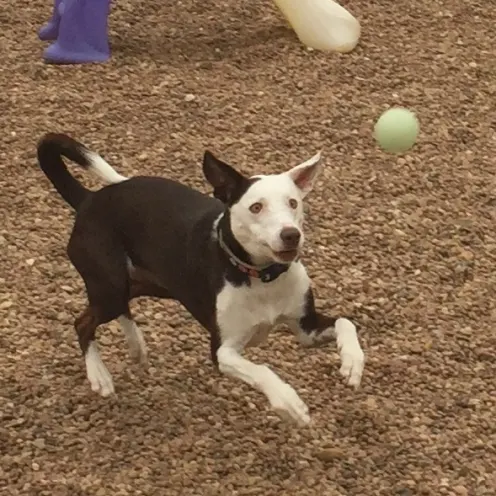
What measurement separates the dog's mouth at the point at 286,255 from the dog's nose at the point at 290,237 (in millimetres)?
18

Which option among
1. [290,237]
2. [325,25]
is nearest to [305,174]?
[290,237]

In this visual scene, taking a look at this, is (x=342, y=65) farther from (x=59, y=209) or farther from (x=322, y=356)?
(x=322, y=356)

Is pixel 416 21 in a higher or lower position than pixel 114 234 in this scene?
lower

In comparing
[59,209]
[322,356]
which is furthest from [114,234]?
[59,209]

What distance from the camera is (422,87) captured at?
481 cm

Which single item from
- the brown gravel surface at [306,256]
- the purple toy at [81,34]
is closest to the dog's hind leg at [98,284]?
the brown gravel surface at [306,256]

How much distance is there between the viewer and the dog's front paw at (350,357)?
2.55 m

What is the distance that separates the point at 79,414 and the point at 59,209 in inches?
45.5

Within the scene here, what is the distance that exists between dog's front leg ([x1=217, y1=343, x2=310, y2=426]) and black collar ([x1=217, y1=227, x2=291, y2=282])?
199mm

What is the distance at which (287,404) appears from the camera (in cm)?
249

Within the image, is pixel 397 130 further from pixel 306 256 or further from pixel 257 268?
pixel 257 268

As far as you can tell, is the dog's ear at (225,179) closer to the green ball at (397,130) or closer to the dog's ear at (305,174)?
the dog's ear at (305,174)

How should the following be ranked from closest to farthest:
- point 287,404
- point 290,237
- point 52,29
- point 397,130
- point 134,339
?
point 290,237
point 287,404
point 134,339
point 397,130
point 52,29

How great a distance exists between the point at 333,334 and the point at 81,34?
2813mm
